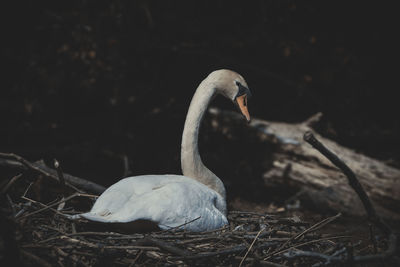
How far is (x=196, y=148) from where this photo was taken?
382 cm

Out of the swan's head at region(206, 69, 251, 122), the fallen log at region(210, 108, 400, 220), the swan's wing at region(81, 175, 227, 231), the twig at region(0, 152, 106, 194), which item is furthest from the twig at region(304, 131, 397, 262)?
the fallen log at region(210, 108, 400, 220)

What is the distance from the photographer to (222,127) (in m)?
7.00

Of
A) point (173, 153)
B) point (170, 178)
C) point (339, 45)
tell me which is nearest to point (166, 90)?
point (173, 153)

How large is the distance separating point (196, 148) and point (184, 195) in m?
0.83

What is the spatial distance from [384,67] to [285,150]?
122 inches

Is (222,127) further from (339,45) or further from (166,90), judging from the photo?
(339,45)

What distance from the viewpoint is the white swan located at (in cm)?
285

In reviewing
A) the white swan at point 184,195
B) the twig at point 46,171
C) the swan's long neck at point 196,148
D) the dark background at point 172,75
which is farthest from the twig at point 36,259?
the dark background at point 172,75

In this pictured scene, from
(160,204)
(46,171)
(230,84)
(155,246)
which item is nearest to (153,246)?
(155,246)

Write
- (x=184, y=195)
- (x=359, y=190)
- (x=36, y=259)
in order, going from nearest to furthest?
(x=359, y=190) → (x=36, y=259) → (x=184, y=195)

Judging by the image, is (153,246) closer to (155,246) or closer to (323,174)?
(155,246)

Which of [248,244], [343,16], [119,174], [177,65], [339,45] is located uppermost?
[343,16]

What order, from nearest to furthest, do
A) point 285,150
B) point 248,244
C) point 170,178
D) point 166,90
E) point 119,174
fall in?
point 248,244, point 170,178, point 285,150, point 119,174, point 166,90

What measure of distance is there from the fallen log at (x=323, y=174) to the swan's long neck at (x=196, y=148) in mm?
2776
